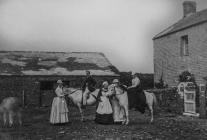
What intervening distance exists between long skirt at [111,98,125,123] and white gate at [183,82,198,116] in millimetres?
4650

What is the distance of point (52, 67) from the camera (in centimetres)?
2947

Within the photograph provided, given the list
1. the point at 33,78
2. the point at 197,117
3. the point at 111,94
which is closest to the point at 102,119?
the point at 111,94

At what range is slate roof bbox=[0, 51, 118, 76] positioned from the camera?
28.3 m

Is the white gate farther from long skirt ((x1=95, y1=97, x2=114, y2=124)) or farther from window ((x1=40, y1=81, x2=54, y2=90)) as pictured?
window ((x1=40, y1=81, x2=54, y2=90))

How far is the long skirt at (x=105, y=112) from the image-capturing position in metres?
14.4

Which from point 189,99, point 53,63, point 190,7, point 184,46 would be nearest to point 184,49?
point 184,46

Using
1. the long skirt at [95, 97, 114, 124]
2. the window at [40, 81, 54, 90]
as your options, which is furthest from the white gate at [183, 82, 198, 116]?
the window at [40, 81, 54, 90]

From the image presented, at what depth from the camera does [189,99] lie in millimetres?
18172

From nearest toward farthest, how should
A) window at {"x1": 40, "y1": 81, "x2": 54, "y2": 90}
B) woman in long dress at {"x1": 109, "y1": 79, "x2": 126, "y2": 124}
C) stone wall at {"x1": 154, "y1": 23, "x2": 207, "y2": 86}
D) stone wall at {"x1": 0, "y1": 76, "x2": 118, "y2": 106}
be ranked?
woman in long dress at {"x1": 109, "y1": 79, "x2": 126, "y2": 124} → stone wall at {"x1": 154, "y1": 23, "x2": 207, "y2": 86} → stone wall at {"x1": 0, "y1": 76, "x2": 118, "y2": 106} → window at {"x1": 40, "y1": 81, "x2": 54, "y2": 90}

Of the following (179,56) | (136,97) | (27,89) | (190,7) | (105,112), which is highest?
(190,7)

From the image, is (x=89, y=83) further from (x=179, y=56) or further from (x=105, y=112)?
(x=179, y=56)

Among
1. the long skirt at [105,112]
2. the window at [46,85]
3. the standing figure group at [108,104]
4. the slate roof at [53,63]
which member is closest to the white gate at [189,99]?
the standing figure group at [108,104]

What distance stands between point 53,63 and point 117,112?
16658mm

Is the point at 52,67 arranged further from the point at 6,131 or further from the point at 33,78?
the point at 6,131
